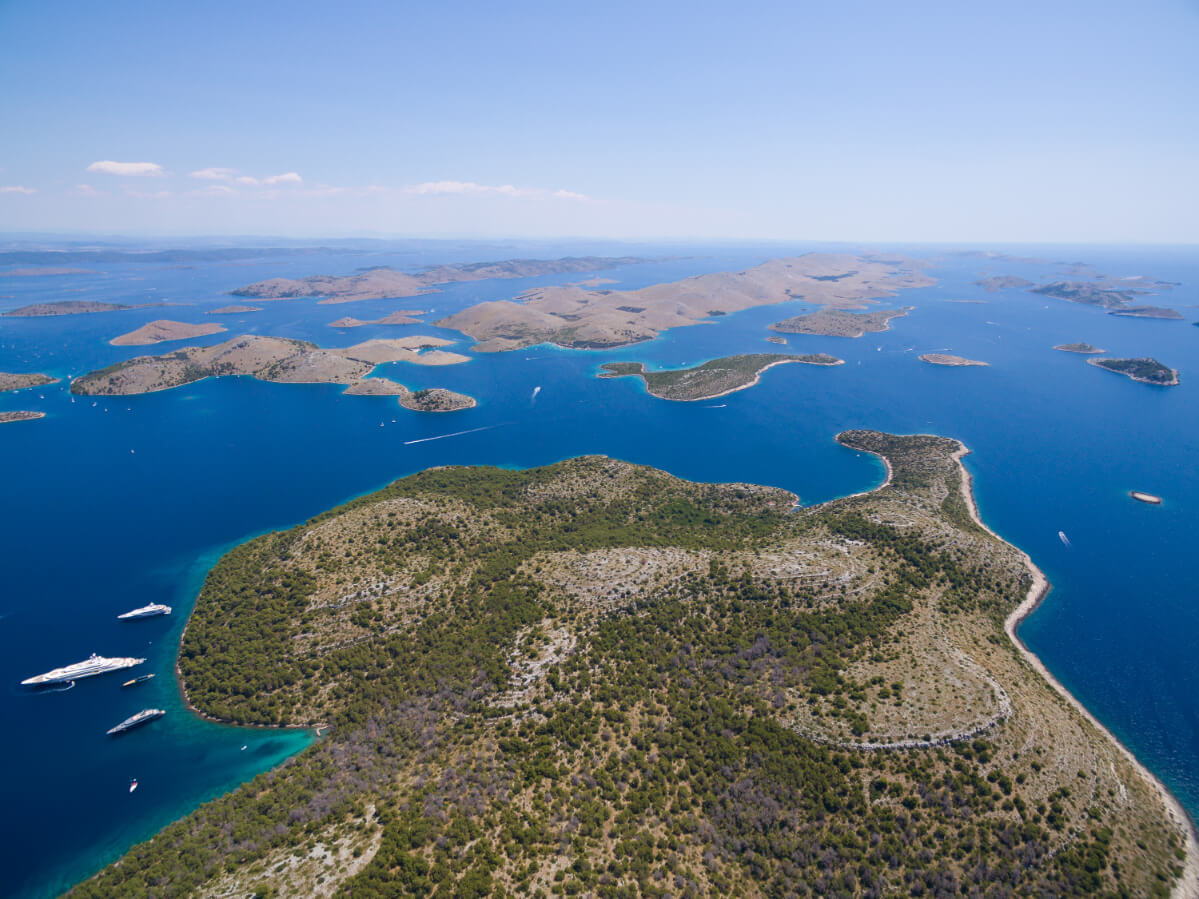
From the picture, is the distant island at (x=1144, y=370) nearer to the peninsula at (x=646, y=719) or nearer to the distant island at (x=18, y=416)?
the peninsula at (x=646, y=719)

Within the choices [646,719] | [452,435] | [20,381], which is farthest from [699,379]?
[20,381]

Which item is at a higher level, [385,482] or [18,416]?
[18,416]

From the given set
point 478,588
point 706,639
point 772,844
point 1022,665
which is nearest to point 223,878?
point 478,588

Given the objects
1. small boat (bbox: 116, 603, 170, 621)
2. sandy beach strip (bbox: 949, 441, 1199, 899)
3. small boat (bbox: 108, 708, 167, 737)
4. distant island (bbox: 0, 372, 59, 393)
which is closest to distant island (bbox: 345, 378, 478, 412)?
small boat (bbox: 116, 603, 170, 621)

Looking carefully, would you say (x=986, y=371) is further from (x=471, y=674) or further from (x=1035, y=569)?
(x=471, y=674)

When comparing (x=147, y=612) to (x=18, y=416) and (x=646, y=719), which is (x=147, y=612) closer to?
(x=646, y=719)

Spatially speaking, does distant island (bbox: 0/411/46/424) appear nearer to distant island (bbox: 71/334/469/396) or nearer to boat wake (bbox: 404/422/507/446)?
distant island (bbox: 71/334/469/396)

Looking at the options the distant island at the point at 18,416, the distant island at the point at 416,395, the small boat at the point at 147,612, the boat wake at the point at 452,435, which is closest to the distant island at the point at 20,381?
the distant island at the point at 18,416
